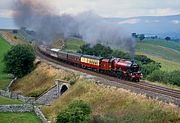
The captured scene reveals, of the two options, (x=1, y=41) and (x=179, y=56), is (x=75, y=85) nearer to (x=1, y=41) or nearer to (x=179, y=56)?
(x=1, y=41)

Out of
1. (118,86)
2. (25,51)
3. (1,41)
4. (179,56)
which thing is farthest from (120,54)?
(179,56)

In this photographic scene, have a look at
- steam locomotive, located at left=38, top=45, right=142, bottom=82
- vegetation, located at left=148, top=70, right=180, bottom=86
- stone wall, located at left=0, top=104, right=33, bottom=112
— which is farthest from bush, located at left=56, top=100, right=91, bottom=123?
vegetation, located at left=148, top=70, right=180, bottom=86

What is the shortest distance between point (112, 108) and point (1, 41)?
377ft

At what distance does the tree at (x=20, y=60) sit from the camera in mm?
82625

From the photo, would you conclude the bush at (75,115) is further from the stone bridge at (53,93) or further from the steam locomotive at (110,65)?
the stone bridge at (53,93)

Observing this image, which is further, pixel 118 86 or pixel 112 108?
pixel 118 86

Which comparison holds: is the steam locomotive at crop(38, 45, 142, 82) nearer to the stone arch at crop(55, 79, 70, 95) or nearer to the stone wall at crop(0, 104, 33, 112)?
the stone arch at crop(55, 79, 70, 95)

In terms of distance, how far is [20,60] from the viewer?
8244cm

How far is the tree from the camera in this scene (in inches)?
3253

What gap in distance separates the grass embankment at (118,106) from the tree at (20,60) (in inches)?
1213

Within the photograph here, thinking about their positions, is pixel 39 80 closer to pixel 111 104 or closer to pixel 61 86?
pixel 61 86

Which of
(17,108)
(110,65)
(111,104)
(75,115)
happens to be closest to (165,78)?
(110,65)

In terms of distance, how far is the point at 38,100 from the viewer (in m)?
61.2

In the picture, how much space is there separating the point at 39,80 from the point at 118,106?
34.5m
